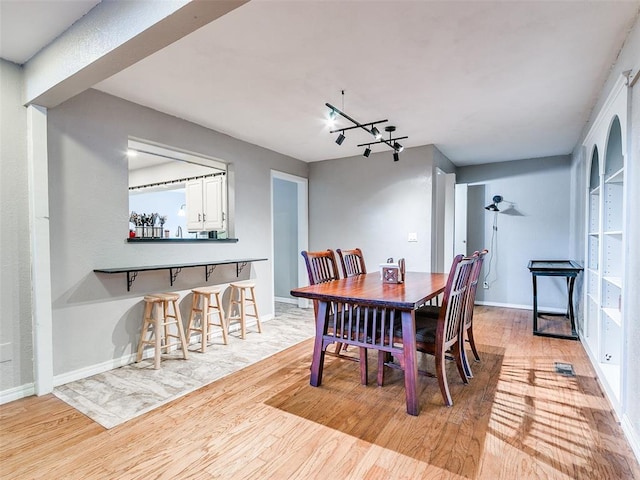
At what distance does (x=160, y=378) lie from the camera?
104 inches

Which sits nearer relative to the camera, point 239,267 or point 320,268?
point 320,268

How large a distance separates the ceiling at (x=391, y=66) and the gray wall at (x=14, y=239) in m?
0.37

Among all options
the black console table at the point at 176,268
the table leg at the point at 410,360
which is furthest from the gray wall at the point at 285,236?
the table leg at the point at 410,360

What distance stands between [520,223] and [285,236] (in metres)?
3.77

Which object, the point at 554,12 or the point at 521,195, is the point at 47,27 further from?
the point at 521,195

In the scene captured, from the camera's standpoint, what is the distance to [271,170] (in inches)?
180

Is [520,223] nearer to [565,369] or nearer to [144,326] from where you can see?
[565,369]

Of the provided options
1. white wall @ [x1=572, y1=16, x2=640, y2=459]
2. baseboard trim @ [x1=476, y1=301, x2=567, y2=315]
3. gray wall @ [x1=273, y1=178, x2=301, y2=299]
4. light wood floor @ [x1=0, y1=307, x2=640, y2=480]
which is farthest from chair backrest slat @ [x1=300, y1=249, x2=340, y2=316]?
baseboard trim @ [x1=476, y1=301, x2=567, y2=315]

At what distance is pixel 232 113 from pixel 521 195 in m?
4.43

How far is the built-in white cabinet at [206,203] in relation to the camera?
4082 mm

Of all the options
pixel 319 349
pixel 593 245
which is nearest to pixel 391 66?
pixel 319 349

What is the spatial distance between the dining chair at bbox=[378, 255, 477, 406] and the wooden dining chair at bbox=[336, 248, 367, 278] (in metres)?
0.97

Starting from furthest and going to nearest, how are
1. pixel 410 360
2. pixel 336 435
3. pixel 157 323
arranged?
1. pixel 157 323
2. pixel 410 360
3. pixel 336 435

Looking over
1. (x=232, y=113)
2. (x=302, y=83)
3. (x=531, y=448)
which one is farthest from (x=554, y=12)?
A: (x=232, y=113)
